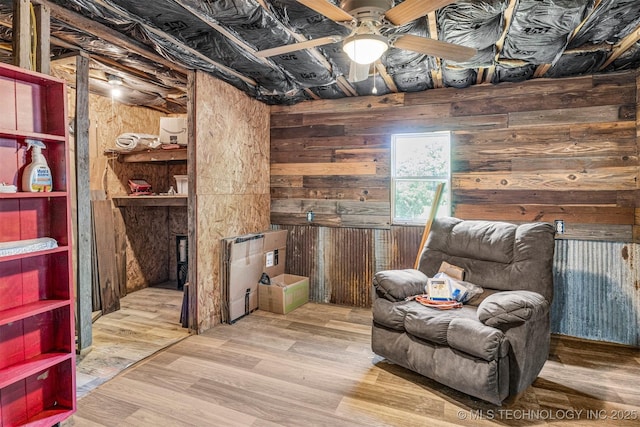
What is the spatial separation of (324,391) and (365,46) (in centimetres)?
214

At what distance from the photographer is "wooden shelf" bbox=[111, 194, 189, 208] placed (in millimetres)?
4191

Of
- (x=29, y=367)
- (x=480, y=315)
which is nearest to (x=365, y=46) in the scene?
(x=480, y=315)

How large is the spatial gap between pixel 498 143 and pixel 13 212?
384 centimetres

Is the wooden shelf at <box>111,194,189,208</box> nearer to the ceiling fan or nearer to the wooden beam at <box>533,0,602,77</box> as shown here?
the ceiling fan

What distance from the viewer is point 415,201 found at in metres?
3.94

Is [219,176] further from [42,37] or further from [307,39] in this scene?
[42,37]

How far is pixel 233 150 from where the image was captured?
3795 millimetres

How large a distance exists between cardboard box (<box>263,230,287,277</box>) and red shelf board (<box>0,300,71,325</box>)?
226 centimetres

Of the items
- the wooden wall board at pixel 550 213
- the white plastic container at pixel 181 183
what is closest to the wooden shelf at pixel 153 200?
the white plastic container at pixel 181 183

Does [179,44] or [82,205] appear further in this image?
[82,205]

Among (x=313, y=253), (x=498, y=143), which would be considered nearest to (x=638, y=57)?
(x=498, y=143)

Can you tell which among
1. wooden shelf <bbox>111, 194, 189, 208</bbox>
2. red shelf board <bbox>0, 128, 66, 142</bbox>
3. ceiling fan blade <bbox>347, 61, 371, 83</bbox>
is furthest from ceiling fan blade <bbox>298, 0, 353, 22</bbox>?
wooden shelf <bbox>111, 194, 189, 208</bbox>

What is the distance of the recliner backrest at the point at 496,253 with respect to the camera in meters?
2.66

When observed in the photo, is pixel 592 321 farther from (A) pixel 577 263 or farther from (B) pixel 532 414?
(B) pixel 532 414
